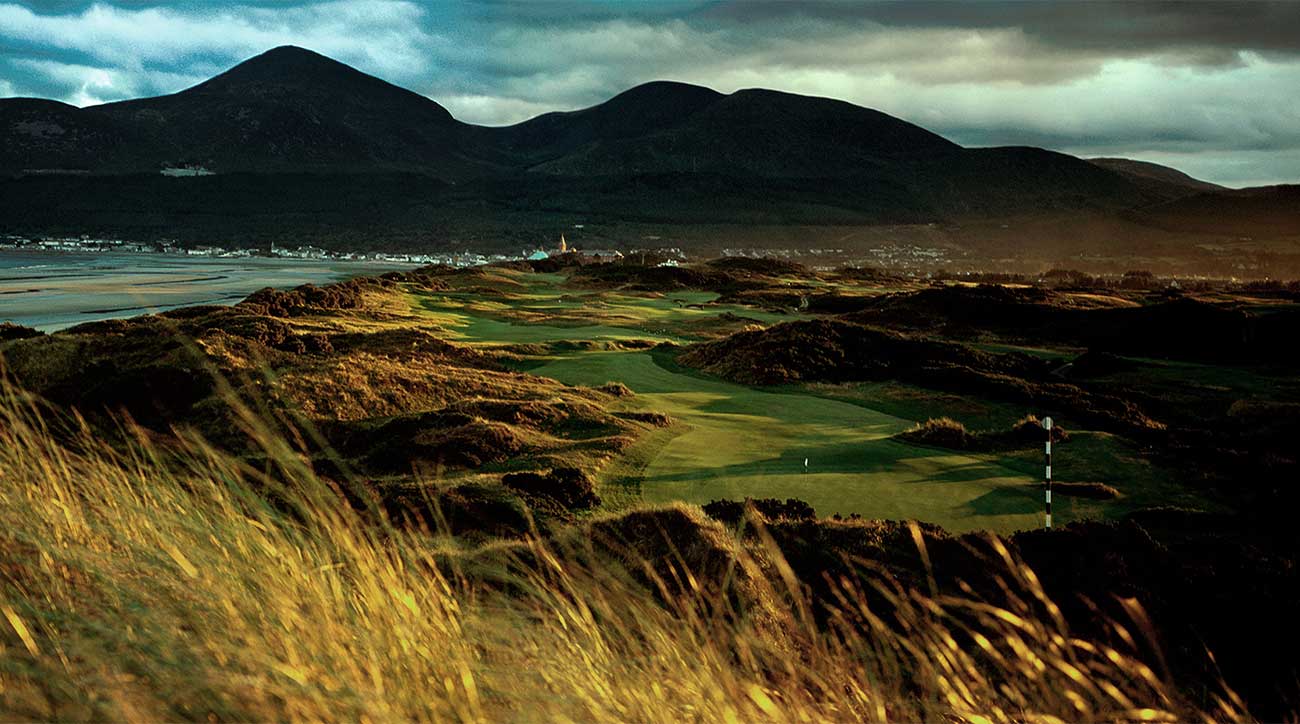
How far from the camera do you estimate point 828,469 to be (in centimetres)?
1243

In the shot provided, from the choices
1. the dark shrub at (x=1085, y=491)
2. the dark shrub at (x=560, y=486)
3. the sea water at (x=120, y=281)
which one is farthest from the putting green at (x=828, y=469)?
the sea water at (x=120, y=281)

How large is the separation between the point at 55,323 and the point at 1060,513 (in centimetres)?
3891

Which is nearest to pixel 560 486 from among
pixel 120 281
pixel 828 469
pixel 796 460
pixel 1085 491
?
pixel 796 460

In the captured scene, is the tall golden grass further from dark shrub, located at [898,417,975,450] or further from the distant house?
the distant house

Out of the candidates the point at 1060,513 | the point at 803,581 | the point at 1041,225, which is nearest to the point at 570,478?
the point at 803,581

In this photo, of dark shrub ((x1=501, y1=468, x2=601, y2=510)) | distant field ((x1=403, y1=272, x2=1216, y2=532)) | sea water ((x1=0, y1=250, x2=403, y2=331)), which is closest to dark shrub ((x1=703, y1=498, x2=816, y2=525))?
distant field ((x1=403, y1=272, x2=1216, y2=532))

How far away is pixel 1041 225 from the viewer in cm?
16250

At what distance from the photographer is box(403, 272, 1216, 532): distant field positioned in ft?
35.9

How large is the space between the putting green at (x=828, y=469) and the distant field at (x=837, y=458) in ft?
0.07

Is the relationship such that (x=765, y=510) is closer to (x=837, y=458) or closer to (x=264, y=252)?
(x=837, y=458)

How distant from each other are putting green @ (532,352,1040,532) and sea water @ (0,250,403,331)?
17.2 meters

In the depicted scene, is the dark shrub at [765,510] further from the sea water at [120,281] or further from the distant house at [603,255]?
the distant house at [603,255]

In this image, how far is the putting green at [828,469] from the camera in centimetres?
1070

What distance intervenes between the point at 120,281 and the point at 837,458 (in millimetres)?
63704
